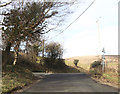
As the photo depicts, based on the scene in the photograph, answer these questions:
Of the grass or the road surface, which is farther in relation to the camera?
the grass

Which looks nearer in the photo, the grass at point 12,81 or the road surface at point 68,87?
the road surface at point 68,87

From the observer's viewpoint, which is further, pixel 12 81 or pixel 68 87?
pixel 12 81

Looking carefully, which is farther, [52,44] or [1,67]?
[52,44]

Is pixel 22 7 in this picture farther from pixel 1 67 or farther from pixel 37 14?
pixel 1 67

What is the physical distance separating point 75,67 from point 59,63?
4958 millimetres

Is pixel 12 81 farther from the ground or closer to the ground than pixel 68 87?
farther from the ground

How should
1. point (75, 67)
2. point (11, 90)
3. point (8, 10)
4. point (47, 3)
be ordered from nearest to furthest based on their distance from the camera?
point (11, 90) < point (8, 10) < point (47, 3) < point (75, 67)

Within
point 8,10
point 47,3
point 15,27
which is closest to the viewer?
point 15,27

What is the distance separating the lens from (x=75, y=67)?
3772 centimetres

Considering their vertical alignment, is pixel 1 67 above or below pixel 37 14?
below

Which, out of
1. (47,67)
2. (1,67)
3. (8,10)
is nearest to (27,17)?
(8,10)

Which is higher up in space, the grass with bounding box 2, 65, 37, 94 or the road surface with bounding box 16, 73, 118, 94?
the grass with bounding box 2, 65, 37, 94

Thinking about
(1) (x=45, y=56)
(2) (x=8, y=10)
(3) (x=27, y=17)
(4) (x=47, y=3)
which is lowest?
(1) (x=45, y=56)

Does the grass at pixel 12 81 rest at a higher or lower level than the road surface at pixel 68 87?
higher
